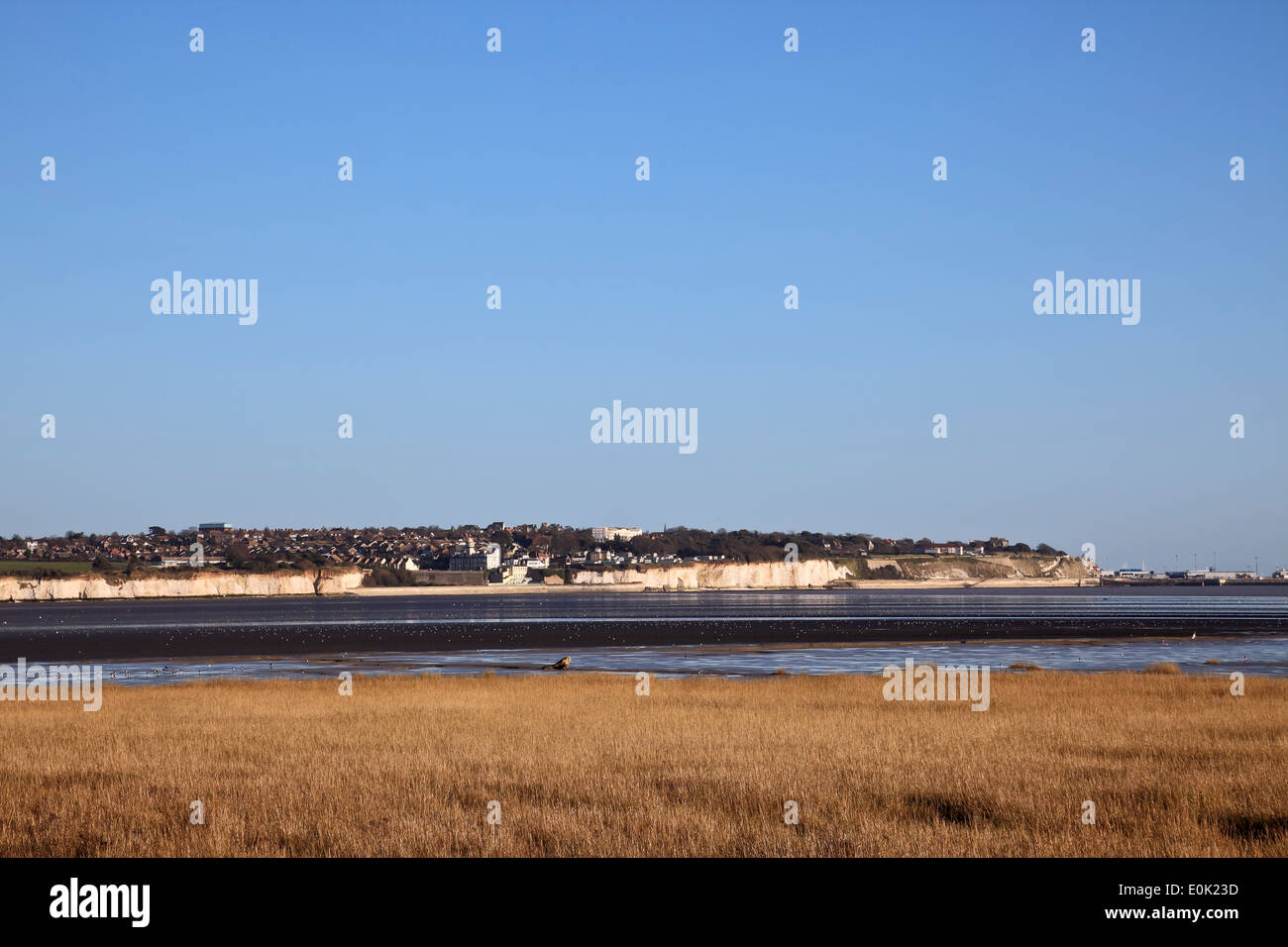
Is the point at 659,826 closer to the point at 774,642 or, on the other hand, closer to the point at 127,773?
the point at 127,773

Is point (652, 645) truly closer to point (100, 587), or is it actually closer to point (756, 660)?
point (756, 660)

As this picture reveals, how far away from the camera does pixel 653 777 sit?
18609mm

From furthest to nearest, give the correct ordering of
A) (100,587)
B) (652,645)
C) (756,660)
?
(100,587), (652,645), (756,660)

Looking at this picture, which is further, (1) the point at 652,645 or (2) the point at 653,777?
(1) the point at 652,645

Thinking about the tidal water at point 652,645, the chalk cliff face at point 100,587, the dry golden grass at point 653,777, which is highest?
the dry golden grass at point 653,777

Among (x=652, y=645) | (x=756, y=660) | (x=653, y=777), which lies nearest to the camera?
(x=653, y=777)

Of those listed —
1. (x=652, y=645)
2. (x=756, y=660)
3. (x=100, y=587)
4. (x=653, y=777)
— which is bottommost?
(x=100, y=587)

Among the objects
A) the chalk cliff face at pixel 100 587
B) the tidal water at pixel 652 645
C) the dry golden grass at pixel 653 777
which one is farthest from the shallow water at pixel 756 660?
the chalk cliff face at pixel 100 587

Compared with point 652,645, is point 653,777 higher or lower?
higher

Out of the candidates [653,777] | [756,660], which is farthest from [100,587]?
[653,777]

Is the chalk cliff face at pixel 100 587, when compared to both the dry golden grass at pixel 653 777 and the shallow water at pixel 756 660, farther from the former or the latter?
the dry golden grass at pixel 653 777

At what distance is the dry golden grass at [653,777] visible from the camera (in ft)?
45.6

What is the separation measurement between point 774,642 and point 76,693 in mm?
38029
